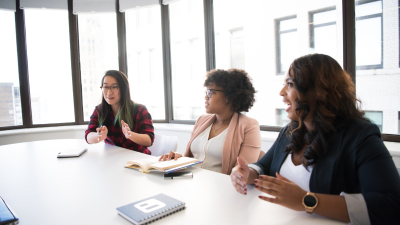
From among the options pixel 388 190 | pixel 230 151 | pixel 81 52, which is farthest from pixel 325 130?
pixel 81 52

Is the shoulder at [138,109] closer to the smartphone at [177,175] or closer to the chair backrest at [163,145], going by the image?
the chair backrest at [163,145]

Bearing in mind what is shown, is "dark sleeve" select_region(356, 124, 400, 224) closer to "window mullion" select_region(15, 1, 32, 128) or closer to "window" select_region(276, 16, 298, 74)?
"window" select_region(276, 16, 298, 74)

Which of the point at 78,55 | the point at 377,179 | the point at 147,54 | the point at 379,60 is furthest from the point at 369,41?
the point at 78,55

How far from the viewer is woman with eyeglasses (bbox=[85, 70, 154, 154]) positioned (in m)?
2.42

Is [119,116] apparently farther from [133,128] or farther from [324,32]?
[324,32]

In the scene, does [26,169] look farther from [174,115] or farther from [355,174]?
[174,115]

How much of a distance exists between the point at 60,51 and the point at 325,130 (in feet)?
15.3

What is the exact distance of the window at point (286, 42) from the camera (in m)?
2.98

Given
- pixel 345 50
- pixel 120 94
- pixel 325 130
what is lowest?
pixel 325 130

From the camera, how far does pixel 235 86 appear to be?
2.06 m

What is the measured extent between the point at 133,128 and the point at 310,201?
190cm

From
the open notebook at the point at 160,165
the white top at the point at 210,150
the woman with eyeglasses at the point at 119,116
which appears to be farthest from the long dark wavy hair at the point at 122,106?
the open notebook at the point at 160,165

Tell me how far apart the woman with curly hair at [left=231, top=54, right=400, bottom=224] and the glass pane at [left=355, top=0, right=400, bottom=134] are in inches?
56.6

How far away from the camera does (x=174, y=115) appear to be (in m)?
4.37
